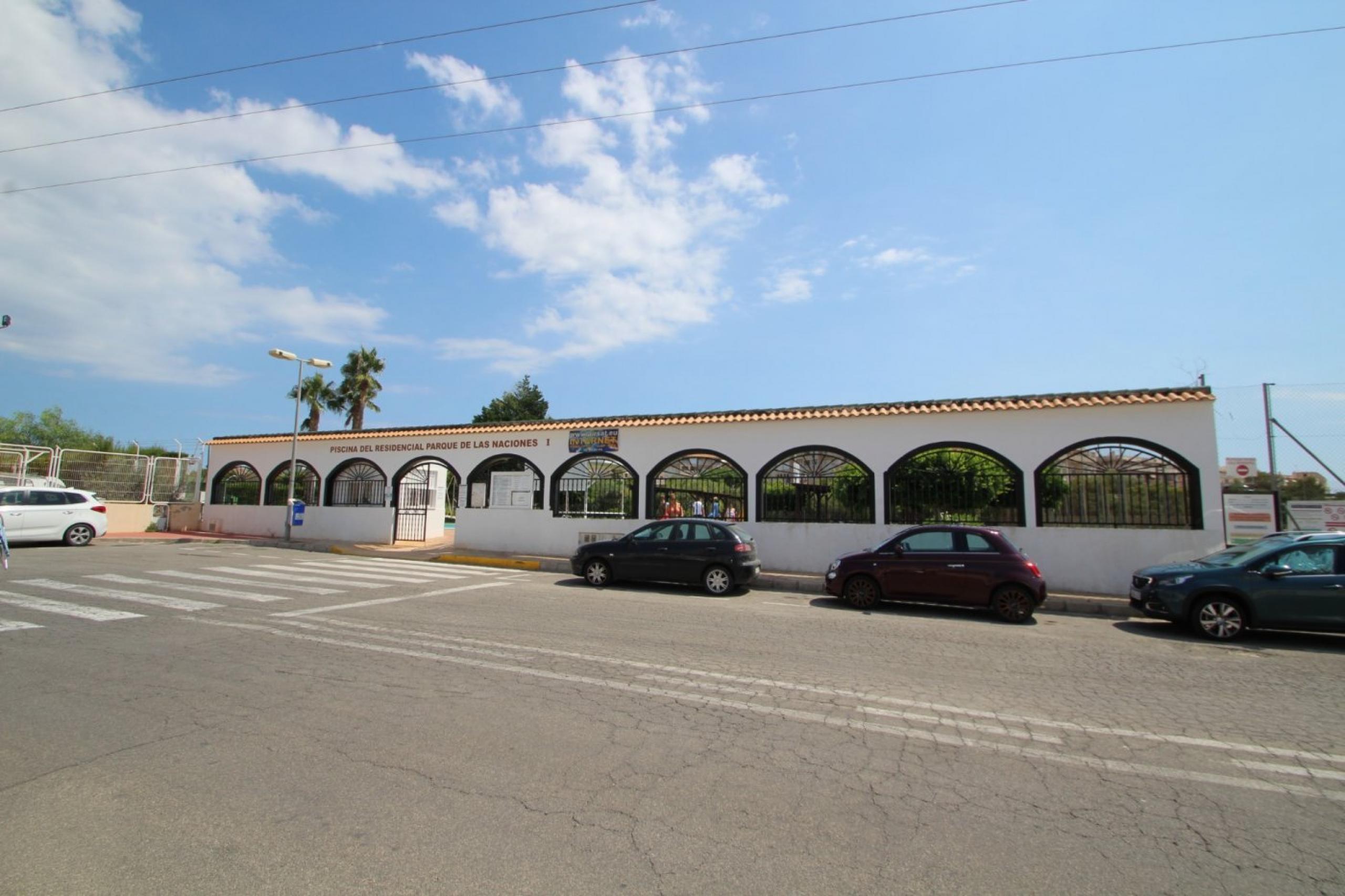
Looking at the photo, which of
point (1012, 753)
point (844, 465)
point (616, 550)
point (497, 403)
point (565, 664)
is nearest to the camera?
point (1012, 753)

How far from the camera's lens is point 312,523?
22.4m

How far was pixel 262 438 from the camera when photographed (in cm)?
2388

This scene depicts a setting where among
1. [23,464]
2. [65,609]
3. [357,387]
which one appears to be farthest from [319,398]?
[65,609]

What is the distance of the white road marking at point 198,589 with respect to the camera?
32.6 feet

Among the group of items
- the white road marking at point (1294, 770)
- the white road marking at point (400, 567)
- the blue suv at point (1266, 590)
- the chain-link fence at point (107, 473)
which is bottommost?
the white road marking at point (1294, 770)

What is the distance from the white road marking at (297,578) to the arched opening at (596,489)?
699 centimetres

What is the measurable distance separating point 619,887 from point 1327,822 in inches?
154

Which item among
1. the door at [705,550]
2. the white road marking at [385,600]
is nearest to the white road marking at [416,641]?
the white road marking at [385,600]

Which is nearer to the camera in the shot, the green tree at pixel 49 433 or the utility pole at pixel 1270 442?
the utility pole at pixel 1270 442

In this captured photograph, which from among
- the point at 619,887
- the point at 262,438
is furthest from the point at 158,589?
the point at 262,438

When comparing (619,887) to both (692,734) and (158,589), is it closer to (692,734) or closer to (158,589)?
(692,734)

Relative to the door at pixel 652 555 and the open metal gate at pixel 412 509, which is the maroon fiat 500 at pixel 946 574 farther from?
the open metal gate at pixel 412 509

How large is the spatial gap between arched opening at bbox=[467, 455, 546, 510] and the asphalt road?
1095cm

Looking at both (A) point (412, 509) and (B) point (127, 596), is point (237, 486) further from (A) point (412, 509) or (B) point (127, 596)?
(B) point (127, 596)
